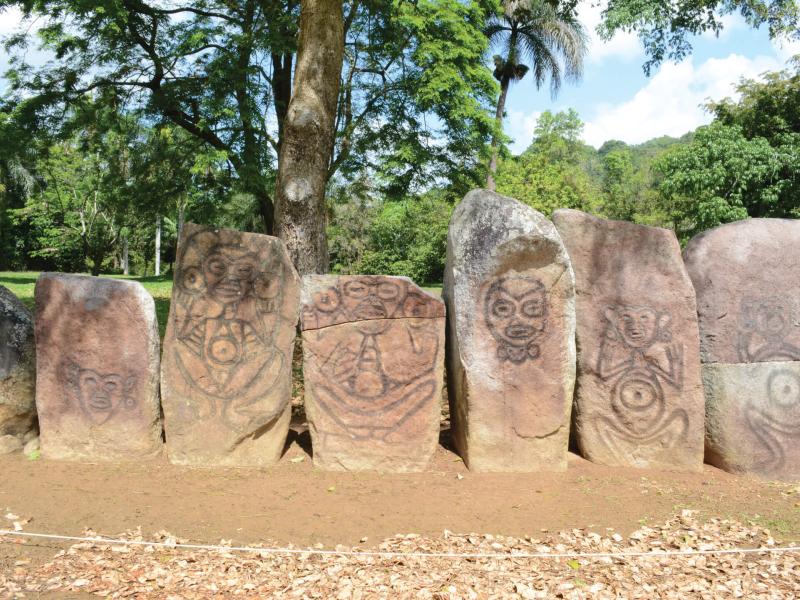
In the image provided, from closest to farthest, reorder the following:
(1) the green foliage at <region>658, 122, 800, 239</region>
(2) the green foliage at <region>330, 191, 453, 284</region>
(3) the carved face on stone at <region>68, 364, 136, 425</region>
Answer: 1. (3) the carved face on stone at <region>68, 364, 136, 425</region>
2. (1) the green foliage at <region>658, 122, 800, 239</region>
3. (2) the green foliage at <region>330, 191, 453, 284</region>

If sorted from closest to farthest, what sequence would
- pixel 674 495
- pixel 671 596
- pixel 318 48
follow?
pixel 671 596
pixel 674 495
pixel 318 48

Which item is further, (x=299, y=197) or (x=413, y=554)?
(x=299, y=197)

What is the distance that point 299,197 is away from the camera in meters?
6.64

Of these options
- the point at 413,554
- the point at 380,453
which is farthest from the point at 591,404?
the point at 413,554

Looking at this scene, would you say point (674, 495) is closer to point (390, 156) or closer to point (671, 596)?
point (671, 596)

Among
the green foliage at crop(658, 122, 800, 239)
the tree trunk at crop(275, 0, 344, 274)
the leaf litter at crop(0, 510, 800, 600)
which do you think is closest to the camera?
the leaf litter at crop(0, 510, 800, 600)

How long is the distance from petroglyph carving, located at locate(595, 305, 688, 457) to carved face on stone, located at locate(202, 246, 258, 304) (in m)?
2.58

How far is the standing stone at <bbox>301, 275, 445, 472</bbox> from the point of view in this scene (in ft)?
14.3

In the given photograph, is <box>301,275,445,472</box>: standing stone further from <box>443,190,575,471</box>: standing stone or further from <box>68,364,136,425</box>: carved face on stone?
<box>68,364,136,425</box>: carved face on stone

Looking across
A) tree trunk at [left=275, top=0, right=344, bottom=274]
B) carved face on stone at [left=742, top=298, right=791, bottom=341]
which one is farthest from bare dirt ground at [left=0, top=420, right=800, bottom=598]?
tree trunk at [left=275, top=0, right=344, bottom=274]

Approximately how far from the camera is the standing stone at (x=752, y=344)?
4398 mm

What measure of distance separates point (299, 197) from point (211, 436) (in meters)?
3.04

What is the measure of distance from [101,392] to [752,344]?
4612 millimetres

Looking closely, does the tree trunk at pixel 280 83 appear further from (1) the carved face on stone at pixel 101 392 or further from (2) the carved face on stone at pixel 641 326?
(2) the carved face on stone at pixel 641 326
